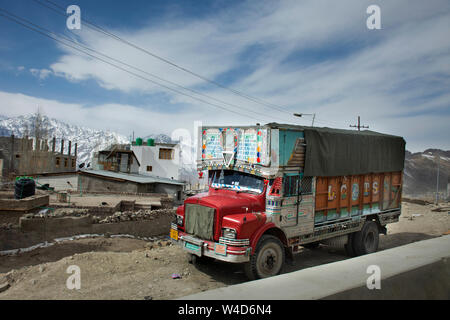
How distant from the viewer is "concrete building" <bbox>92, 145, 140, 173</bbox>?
49.4 meters

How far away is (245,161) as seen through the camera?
7637mm

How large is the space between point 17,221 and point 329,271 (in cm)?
1503

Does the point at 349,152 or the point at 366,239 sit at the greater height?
the point at 349,152

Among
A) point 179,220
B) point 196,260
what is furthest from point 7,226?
point 196,260

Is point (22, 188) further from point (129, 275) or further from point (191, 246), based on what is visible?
point (191, 246)

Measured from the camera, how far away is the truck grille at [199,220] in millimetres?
6773

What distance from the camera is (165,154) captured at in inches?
2226

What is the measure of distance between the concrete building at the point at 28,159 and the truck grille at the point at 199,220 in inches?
1926

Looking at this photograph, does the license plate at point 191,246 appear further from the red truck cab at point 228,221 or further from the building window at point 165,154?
the building window at point 165,154

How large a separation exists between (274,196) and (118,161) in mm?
45893

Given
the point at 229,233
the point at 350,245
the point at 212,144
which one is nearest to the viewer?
the point at 229,233
